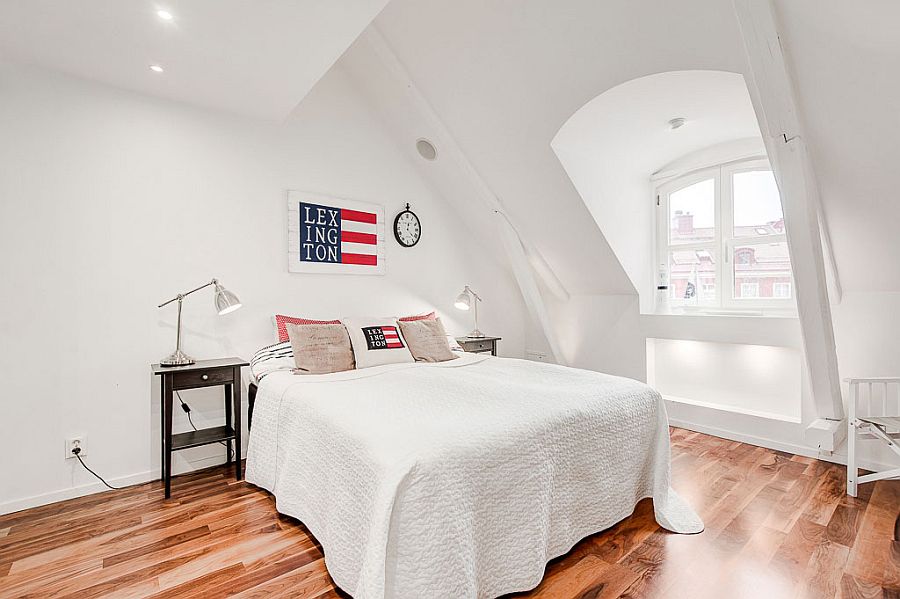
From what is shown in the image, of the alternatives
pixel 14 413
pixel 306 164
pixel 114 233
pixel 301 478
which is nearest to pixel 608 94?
pixel 306 164

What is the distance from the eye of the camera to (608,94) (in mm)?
2797

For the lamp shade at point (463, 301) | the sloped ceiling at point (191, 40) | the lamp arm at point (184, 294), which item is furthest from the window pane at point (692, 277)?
the lamp arm at point (184, 294)

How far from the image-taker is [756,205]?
3.64 metres

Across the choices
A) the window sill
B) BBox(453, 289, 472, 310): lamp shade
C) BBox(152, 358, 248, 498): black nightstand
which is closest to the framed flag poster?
BBox(453, 289, 472, 310): lamp shade

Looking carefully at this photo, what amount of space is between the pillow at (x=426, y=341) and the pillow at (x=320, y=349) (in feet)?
1.53

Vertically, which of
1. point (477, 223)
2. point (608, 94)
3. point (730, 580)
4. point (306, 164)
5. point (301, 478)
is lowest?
point (730, 580)

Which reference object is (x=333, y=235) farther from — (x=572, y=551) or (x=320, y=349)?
(x=572, y=551)

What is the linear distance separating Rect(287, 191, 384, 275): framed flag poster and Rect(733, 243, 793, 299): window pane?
2.88 metres

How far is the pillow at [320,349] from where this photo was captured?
2.76 metres

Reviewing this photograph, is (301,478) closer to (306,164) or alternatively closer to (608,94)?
(306,164)

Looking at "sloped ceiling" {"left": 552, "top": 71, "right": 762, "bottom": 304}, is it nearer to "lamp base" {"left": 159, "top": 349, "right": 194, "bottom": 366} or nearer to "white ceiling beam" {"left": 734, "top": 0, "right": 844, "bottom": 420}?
"white ceiling beam" {"left": 734, "top": 0, "right": 844, "bottom": 420}

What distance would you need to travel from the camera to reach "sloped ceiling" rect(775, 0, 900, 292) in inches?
71.5

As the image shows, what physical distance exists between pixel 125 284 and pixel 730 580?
331 cm

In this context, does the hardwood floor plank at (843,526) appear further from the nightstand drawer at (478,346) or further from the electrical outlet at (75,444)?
the electrical outlet at (75,444)
